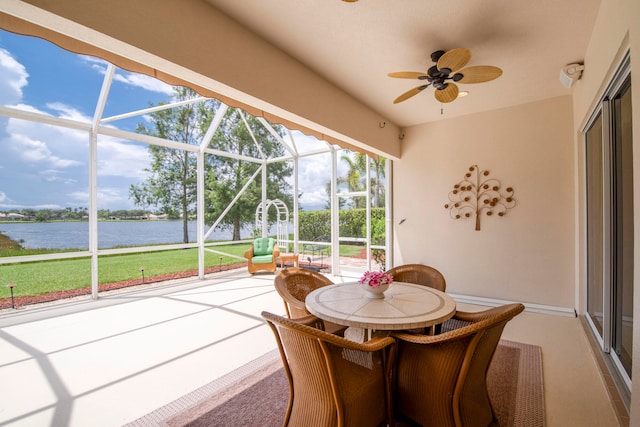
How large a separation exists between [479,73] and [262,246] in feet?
18.2

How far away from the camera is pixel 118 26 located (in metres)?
1.64

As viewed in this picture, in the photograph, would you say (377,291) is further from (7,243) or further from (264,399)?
(7,243)

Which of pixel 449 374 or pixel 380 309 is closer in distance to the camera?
pixel 449 374

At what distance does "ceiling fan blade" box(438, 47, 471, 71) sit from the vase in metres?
1.88

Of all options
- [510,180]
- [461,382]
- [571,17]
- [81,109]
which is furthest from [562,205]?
[81,109]

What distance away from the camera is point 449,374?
1510 millimetres

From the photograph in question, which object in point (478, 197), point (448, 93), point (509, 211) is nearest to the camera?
point (448, 93)

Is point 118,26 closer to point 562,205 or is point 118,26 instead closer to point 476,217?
point 476,217

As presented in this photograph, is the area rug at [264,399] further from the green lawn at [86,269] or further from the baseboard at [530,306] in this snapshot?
the green lawn at [86,269]

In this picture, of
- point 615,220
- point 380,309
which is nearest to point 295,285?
point 380,309

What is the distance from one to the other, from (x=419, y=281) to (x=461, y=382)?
1.52 metres

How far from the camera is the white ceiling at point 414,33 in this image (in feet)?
7.02

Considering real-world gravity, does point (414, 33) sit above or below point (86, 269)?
above

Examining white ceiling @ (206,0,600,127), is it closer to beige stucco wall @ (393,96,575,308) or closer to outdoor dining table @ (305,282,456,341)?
beige stucco wall @ (393,96,575,308)
